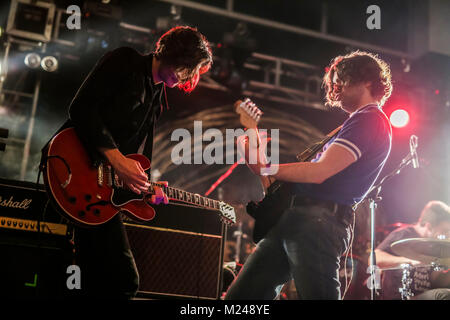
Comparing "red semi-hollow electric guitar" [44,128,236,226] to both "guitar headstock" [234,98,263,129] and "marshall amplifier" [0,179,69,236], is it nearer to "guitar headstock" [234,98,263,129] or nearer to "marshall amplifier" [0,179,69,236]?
"guitar headstock" [234,98,263,129]

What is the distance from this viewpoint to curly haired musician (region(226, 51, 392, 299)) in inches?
85.9

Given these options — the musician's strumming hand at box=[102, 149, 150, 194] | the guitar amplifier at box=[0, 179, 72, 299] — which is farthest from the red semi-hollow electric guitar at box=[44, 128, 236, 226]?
the guitar amplifier at box=[0, 179, 72, 299]

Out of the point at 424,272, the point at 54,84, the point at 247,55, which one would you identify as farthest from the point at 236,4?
the point at 424,272

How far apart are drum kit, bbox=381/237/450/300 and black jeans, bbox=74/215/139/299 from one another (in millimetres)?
3366

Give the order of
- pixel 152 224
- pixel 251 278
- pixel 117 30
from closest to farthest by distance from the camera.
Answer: pixel 251 278 → pixel 152 224 → pixel 117 30

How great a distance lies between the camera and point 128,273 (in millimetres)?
2475

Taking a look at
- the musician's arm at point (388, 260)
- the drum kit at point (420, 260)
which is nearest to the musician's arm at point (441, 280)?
the drum kit at point (420, 260)

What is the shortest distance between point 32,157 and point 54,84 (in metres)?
1.22

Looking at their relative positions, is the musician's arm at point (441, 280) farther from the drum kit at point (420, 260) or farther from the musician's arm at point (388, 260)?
the musician's arm at point (388, 260)

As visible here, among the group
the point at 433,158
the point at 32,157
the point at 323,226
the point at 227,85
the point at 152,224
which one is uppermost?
the point at 227,85

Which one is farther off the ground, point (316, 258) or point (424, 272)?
point (424, 272)

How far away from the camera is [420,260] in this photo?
5.31 meters

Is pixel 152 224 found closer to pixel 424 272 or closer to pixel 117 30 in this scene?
pixel 424 272
